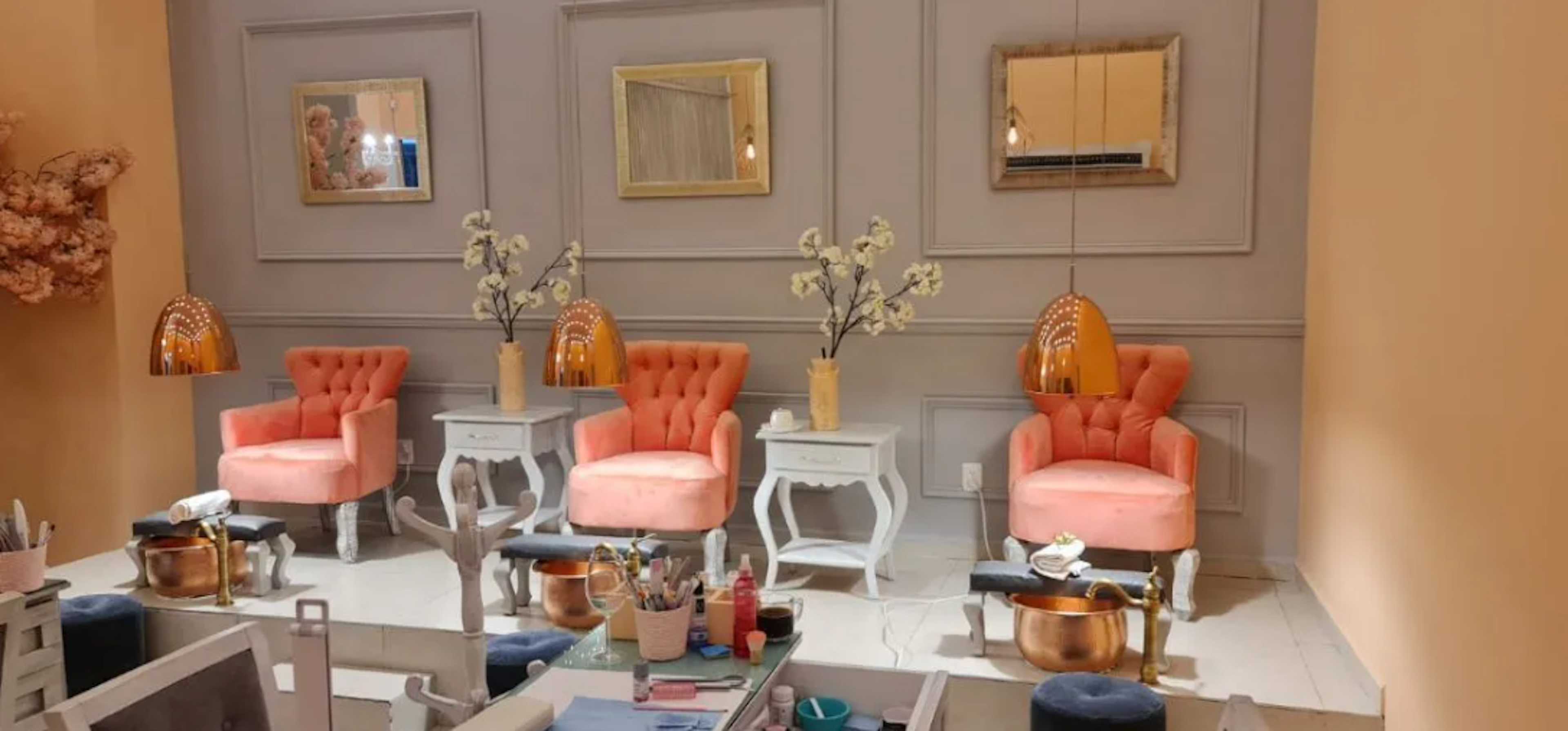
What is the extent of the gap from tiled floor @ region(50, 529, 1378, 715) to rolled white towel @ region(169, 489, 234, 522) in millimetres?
312

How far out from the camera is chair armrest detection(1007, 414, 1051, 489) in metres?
4.07

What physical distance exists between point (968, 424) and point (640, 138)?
6.13 ft

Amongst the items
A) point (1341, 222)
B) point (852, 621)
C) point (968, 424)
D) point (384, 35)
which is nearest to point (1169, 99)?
point (1341, 222)

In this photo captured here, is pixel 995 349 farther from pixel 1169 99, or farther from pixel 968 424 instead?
pixel 1169 99

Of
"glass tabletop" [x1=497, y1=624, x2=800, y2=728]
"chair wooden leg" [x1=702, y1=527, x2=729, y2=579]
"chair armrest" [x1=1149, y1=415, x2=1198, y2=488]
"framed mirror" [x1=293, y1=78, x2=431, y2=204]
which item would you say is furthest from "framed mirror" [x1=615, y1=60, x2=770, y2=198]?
"glass tabletop" [x1=497, y1=624, x2=800, y2=728]

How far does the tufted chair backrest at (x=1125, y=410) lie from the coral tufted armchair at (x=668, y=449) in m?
1.20

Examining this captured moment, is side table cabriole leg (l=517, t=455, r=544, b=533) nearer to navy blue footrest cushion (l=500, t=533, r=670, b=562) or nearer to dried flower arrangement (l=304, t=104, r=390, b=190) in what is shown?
navy blue footrest cushion (l=500, t=533, r=670, b=562)

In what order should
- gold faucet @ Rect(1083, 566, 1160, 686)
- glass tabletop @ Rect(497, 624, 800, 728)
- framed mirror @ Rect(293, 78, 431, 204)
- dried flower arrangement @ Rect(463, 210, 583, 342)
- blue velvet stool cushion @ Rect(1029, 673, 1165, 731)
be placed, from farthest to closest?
framed mirror @ Rect(293, 78, 431, 204) < dried flower arrangement @ Rect(463, 210, 583, 342) < gold faucet @ Rect(1083, 566, 1160, 686) < blue velvet stool cushion @ Rect(1029, 673, 1165, 731) < glass tabletop @ Rect(497, 624, 800, 728)

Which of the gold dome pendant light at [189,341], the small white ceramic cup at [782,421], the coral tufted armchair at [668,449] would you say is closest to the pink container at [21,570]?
the gold dome pendant light at [189,341]

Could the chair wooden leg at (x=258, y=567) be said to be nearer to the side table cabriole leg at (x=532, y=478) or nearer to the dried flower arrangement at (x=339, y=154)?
the side table cabriole leg at (x=532, y=478)

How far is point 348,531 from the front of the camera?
462 centimetres

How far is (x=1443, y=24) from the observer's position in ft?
8.68

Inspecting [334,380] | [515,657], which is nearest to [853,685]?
[515,657]

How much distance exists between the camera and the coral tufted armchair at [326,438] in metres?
4.52
